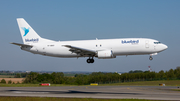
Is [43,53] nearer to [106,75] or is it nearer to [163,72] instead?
[106,75]

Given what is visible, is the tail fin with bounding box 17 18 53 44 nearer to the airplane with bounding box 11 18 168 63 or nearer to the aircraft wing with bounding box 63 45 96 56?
the airplane with bounding box 11 18 168 63

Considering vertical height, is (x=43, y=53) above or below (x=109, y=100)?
above

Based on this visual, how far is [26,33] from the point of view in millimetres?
57031

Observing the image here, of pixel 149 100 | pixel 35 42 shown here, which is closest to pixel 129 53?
pixel 149 100

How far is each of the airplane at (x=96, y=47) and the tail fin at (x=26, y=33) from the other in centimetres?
44

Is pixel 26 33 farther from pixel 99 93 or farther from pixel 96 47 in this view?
pixel 99 93

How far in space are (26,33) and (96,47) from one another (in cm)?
1931

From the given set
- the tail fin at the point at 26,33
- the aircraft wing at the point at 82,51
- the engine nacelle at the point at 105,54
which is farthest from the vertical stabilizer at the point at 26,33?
the engine nacelle at the point at 105,54

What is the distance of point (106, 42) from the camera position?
47969 millimetres

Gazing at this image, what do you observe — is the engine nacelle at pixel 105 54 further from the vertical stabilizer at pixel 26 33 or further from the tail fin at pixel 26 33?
the vertical stabilizer at pixel 26 33

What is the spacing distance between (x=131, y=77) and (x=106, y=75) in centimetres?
1642

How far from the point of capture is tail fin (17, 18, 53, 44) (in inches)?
2226

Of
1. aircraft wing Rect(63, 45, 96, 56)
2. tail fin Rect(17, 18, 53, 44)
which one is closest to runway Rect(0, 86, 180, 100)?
aircraft wing Rect(63, 45, 96, 56)

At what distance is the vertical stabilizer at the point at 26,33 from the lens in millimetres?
56531
